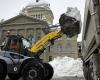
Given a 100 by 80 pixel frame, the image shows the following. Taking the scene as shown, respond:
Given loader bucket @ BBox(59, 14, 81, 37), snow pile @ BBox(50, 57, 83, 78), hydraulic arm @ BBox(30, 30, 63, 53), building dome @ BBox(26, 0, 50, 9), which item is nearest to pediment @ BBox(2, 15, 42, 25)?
building dome @ BBox(26, 0, 50, 9)

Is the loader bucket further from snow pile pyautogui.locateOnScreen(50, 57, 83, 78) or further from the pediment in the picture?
the pediment

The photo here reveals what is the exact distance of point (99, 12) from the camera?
5.62 metres

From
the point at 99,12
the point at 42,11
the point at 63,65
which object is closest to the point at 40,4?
the point at 42,11

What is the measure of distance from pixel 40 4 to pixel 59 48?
16.6 m

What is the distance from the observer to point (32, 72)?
8.61m

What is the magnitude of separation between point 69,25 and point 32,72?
6.93ft

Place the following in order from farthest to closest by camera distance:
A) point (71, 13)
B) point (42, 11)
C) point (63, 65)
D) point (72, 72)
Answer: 1. point (42, 11)
2. point (63, 65)
3. point (72, 72)
4. point (71, 13)

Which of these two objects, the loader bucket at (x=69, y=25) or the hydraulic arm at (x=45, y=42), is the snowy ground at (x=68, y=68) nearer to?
the hydraulic arm at (x=45, y=42)

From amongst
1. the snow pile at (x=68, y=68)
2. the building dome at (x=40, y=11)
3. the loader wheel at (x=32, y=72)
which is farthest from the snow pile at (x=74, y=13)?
the building dome at (x=40, y=11)

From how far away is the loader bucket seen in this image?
8516 millimetres

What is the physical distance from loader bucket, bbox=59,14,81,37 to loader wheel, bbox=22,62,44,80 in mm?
1653

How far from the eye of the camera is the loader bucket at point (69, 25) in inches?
335

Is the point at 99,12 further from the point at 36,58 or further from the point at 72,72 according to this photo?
the point at 72,72

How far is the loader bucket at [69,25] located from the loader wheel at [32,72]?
165 cm
